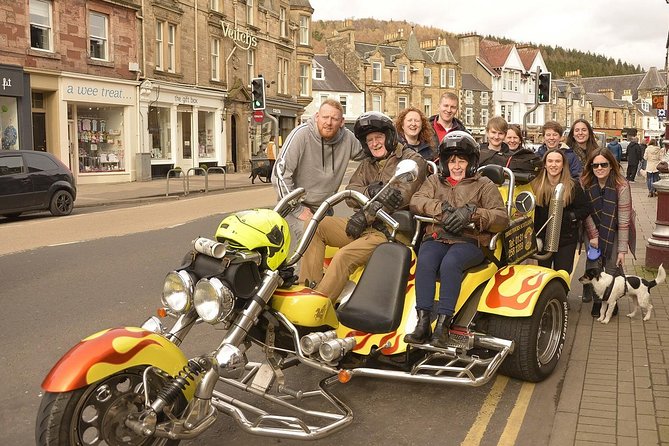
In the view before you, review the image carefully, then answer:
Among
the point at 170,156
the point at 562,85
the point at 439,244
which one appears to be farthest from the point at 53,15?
the point at 562,85

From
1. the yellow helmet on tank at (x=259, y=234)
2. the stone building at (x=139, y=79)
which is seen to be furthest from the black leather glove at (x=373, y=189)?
the stone building at (x=139, y=79)

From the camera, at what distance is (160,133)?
3047cm

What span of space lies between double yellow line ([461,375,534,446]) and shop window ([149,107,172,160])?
26.7m

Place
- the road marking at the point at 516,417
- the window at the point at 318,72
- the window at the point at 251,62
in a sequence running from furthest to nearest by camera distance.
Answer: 1. the window at the point at 318,72
2. the window at the point at 251,62
3. the road marking at the point at 516,417

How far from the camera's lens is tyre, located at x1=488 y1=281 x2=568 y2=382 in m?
4.72

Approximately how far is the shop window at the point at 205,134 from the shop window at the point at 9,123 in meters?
11.8

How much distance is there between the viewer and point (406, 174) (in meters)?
3.87

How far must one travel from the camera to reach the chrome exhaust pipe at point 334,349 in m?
3.91

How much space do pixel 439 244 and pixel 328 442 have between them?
60.2 inches

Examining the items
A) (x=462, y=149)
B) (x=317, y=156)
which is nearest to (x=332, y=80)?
(x=317, y=156)

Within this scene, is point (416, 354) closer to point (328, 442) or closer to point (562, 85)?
point (328, 442)

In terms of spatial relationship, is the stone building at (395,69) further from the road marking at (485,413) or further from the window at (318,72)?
the road marking at (485,413)

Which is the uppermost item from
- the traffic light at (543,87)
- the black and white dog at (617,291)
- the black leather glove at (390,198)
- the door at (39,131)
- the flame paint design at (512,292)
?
the traffic light at (543,87)

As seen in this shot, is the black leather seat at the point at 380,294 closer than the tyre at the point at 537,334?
Yes
